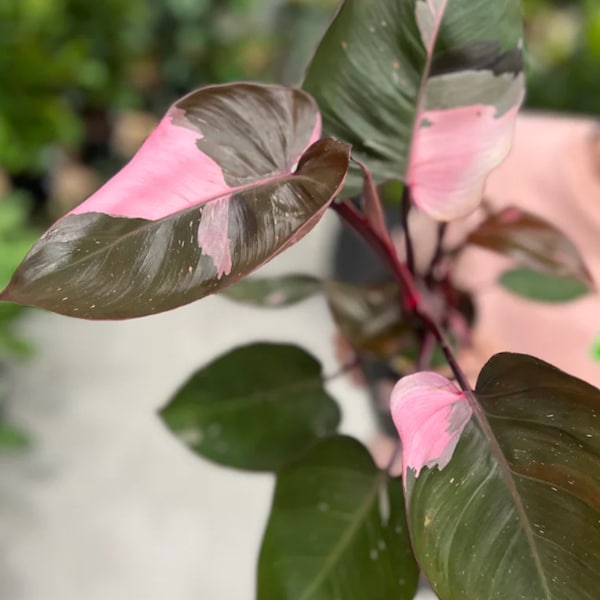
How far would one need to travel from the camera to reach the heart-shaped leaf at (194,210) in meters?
0.32

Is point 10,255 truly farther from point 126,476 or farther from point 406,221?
point 406,221

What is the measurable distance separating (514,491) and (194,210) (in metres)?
0.24

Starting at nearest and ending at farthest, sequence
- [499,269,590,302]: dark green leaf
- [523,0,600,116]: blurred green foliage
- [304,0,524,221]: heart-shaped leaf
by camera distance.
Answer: [304,0,524,221]: heart-shaped leaf < [499,269,590,302]: dark green leaf < [523,0,600,116]: blurred green foliage

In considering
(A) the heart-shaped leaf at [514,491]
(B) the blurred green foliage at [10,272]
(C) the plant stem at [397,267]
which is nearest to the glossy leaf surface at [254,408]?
(C) the plant stem at [397,267]

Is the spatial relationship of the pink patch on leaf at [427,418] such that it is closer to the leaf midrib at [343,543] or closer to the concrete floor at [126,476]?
the leaf midrib at [343,543]

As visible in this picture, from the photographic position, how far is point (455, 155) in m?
0.47

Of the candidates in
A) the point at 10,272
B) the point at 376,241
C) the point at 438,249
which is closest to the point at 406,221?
the point at 376,241

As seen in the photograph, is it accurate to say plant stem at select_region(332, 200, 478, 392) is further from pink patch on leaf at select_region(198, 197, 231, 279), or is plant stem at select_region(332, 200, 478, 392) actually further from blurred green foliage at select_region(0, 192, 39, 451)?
blurred green foliage at select_region(0, 192, 39, 451)

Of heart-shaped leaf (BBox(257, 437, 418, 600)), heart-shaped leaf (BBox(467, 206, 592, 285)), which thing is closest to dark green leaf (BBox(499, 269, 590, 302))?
heart-shaped leaf (BBox(467, 206, 592, 285))

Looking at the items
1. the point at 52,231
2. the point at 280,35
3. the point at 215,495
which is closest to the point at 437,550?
the point at 52,231

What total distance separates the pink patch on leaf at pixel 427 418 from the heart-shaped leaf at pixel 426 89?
0.13 metres

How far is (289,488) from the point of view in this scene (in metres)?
0.49

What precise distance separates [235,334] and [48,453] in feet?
1.41

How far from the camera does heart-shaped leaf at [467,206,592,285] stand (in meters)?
0.61
